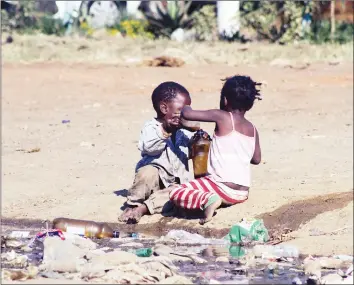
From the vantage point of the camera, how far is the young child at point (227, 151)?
263 inches

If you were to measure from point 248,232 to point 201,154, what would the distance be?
0.91 metres

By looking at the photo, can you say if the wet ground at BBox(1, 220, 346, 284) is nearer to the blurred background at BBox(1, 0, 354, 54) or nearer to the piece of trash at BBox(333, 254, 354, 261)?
the piece of trash at BBox(333, 254, 354, 261)

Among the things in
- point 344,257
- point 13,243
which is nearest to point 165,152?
point 13,243

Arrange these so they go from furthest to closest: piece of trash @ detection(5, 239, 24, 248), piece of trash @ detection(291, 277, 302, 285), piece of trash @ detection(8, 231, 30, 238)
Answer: piece of trash @ detection(8, 231, 30, 238), piece of trash @ detection(5, 239, 24, 248), piece of trash @ detection(291, 277, 302, 285)

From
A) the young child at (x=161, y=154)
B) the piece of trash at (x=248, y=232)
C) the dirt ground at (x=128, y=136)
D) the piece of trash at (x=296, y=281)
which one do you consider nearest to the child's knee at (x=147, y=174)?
the young child at (x=161, y=154)

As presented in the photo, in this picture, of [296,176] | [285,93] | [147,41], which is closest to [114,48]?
[147,41]

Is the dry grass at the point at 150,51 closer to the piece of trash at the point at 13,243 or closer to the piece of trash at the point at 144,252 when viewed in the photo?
the piece of trash at the point at 13,243

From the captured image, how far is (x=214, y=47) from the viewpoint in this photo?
19.9 metres

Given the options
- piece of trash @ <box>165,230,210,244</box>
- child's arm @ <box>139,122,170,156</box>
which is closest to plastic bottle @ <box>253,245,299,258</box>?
piece of trash @ <box>165,230,210,244</box>

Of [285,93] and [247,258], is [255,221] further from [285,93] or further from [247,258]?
[285,93]

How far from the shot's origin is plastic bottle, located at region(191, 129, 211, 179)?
22.8 feet

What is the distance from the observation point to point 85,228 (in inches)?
263

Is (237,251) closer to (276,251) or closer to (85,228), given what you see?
(276,251)

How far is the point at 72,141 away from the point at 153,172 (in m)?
4.13
